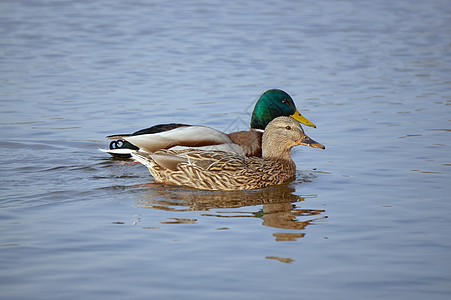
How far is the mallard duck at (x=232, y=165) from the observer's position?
8.32m

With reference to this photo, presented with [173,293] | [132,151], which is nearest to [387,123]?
[132,151]

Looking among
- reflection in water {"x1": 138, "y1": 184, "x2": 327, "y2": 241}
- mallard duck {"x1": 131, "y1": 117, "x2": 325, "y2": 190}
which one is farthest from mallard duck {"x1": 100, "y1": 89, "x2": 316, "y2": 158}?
reflection in water {"x1": 138, "y1": 184, "x2": 327, "y2": 241}

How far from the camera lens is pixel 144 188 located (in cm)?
836

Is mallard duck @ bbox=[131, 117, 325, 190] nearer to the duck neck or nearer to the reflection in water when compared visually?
the duck neck

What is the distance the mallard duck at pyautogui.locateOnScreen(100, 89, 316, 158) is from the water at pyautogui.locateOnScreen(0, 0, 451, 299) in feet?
1.32

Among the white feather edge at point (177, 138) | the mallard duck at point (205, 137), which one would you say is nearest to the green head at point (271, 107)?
the mallard duck at point (205, 137)

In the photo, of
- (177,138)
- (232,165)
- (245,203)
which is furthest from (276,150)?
(245,203)

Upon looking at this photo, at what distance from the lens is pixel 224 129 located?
1092 centimetres

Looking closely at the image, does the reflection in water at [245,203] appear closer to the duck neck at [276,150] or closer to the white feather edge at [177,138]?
the duck neck at [276,150]

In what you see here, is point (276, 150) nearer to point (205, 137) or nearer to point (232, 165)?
point (232, 165)

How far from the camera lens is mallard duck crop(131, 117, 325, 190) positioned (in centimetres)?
832

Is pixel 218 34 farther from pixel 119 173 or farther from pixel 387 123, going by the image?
pixel 119 173

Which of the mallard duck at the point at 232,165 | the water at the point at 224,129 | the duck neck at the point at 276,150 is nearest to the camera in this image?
the water at the point at 224,129

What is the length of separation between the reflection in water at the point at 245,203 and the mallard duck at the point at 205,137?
733mm
